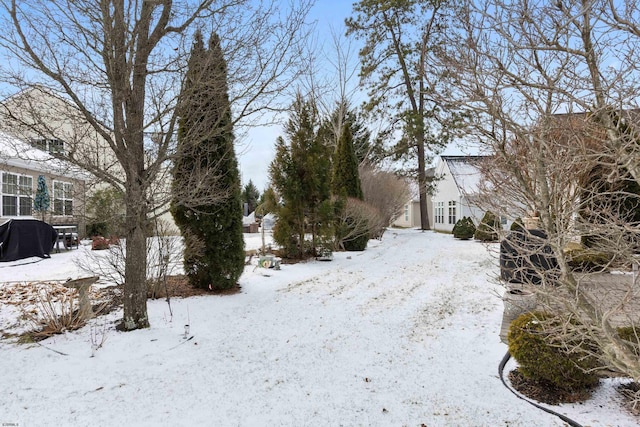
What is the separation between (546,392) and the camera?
3178 millimetres

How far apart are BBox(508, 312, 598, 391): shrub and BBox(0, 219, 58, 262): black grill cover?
1174 centimetres

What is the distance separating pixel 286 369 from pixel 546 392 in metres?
2.33

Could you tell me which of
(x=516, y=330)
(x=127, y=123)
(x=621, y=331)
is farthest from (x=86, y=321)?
(x=621, y=331)

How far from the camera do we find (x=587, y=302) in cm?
241

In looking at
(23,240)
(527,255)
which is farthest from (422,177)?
(527,255)

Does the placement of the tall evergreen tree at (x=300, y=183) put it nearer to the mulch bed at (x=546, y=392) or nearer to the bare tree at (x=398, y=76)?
Result: the mulch bed at (x=546, y=392)

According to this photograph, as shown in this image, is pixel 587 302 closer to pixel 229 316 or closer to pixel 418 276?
pixel 229 316

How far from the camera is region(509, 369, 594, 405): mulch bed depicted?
9.99ft

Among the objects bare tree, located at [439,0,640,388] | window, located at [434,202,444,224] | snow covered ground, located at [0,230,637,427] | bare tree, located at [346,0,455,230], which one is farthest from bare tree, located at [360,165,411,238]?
bare tree, located at [439,0,640,388]

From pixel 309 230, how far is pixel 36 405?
8.16 meters

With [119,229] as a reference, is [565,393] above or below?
below

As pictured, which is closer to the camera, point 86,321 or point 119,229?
point 86,321

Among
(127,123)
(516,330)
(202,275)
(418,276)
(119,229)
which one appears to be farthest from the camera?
(418,276)

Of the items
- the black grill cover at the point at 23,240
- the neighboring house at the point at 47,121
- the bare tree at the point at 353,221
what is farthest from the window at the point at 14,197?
the bare tree at the point at 353,221
